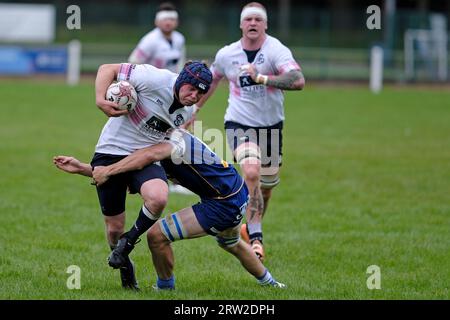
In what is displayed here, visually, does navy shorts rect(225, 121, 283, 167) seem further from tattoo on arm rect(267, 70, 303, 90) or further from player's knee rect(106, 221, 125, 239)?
player's knee rect(106, 221, 125, 239)

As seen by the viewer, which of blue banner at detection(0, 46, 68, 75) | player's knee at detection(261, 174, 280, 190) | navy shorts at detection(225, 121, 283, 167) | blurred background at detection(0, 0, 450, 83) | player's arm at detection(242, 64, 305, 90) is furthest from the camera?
blurred background at detection(0, 0, 450, 83)

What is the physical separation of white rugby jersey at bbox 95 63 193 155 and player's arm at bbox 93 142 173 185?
0.56ft

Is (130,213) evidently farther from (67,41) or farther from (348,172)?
(67,41)

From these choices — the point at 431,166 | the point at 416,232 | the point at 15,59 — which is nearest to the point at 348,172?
the point at 431,166

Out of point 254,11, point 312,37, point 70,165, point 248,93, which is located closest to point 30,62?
point 312,37

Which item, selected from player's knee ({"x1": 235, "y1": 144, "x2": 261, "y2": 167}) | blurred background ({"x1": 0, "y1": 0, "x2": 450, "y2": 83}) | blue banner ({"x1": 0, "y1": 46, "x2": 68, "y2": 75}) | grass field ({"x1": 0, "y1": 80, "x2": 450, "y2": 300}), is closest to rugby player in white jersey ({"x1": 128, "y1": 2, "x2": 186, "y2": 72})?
grass field ({"x1": 0, "y1": 80, "x2": 450, "y2": 300})

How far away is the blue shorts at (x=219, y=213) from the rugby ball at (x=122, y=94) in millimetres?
982

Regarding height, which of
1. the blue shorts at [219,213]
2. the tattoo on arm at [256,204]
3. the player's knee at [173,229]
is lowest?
the tattoo on arm at [256,204]

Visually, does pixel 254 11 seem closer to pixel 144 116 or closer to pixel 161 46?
pixel 144 116

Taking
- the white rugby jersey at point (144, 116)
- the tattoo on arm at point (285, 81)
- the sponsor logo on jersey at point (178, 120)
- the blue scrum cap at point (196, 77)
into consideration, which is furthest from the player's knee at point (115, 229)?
the tattoo on arm at point (285, 81)

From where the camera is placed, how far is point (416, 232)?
10227mm

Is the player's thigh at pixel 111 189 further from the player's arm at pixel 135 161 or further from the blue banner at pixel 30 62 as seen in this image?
the blue banner at pixel 30 62

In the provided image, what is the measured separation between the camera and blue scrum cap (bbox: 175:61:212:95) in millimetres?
6820

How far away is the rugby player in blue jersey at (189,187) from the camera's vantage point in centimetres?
702
